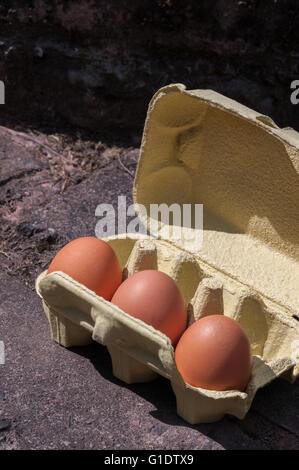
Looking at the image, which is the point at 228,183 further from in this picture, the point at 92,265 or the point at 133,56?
the point at 133,56

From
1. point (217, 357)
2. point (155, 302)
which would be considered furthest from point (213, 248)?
point (217, 357)

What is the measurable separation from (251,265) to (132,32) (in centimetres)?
187

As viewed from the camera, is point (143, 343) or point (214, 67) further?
point (214, 67)

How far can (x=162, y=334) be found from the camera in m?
2.07

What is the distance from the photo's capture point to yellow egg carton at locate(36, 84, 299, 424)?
2201 mm

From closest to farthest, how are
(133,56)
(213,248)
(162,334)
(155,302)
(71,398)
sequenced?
1. (162,334)
2. (155,302)
3. (71,398)
4. (213,248)
5. (133,56)

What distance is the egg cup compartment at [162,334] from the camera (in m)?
2.12

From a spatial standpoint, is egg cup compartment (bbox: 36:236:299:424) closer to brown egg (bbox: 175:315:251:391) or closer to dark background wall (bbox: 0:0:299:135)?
brown egg (bbox: 175:315:251:391)

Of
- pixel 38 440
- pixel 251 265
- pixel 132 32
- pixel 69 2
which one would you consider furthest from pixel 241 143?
pixel 69 2

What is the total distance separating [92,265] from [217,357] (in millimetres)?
592

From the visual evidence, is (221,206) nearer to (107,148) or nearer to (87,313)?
(87,313)

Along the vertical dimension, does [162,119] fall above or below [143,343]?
above

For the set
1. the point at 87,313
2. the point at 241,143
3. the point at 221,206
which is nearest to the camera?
the point at 87,313

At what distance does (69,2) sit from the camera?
3.82 metres
